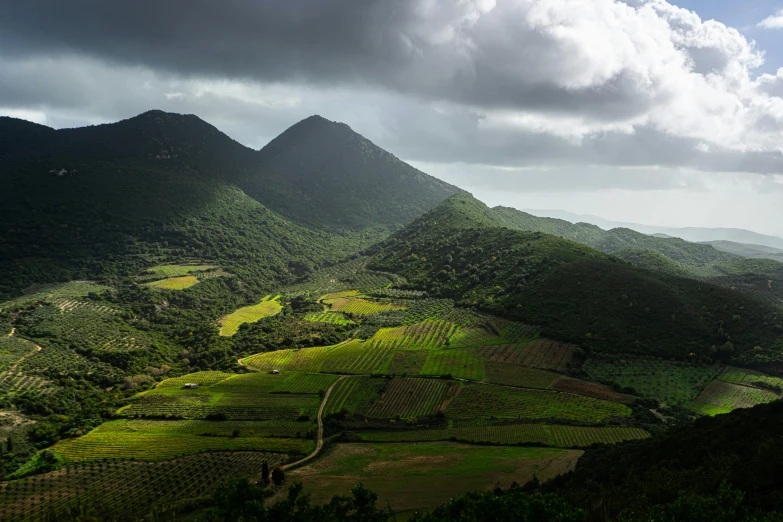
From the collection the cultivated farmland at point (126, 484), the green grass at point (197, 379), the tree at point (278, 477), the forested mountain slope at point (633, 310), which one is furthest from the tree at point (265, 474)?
the forested mountain slope at point (633, 310)

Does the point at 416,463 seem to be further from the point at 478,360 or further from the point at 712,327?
the point at 712,327

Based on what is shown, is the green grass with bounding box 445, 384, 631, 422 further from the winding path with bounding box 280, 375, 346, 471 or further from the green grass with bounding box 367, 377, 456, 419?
the winding path with bounding box 280, 375, 346, 471

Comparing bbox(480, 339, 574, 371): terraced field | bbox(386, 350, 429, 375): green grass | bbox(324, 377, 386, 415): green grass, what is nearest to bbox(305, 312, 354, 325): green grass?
bbox(386, 350, 429, 375): green grass

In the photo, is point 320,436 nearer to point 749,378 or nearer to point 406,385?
point 406,385

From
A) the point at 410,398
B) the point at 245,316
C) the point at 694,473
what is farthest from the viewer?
the point at 245,316

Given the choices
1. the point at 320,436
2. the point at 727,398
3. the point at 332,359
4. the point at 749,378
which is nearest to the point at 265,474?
the point at 320,436

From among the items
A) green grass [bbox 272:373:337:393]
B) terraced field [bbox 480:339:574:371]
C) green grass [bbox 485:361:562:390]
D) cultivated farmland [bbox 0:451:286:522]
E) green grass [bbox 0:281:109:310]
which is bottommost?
cultivated farmland [bbox 0:451:286:522]

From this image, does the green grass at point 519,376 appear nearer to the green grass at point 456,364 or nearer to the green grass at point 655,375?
the green grass at point 456,364
